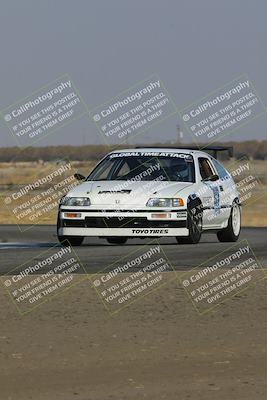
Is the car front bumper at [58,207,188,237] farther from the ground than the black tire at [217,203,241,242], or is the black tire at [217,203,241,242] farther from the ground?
the car front bumper at [58,207,188,237]

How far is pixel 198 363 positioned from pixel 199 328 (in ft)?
5.65

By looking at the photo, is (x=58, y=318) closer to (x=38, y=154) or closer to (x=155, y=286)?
(x=155, y=286)

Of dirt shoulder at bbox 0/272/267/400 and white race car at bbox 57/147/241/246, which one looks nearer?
dirt shoulder at bbox 0/272/267/400

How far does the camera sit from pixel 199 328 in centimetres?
1084

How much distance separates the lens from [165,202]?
1897 centimetres

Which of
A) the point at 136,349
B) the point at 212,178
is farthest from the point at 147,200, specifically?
the point at 136,349

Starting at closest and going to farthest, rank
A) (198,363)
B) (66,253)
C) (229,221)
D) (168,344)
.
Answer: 1. (198,363)
2. (168,344)
3. (66,253)
4. (229,221)

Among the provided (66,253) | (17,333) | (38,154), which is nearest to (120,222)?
(66,253)

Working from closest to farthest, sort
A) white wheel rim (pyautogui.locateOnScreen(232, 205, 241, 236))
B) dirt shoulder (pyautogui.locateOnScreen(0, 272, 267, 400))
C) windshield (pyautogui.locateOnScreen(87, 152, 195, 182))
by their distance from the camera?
dirt shoulder (pyautogui.locateOnScreen(0, 272, 267, 400)) → windshield (pyautogui.locateOnScreen(87, 152, 195, 182)) → white wheel rim (pyautogui.locateOnScreen(232, 205, 241, 236))

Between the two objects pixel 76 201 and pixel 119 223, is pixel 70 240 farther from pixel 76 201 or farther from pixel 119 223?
pixel 119 223

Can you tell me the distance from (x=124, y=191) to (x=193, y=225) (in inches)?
49.4

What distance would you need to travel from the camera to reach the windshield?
19.7 meters

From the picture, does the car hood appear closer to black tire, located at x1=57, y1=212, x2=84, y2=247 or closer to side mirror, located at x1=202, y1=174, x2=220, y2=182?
black tire, located at x1=57, y1=212, x2=84, y2=247

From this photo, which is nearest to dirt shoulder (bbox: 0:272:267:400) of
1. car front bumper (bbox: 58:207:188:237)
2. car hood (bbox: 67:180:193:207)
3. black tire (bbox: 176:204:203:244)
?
car front bumper (bbox: 58:207:188:237)
